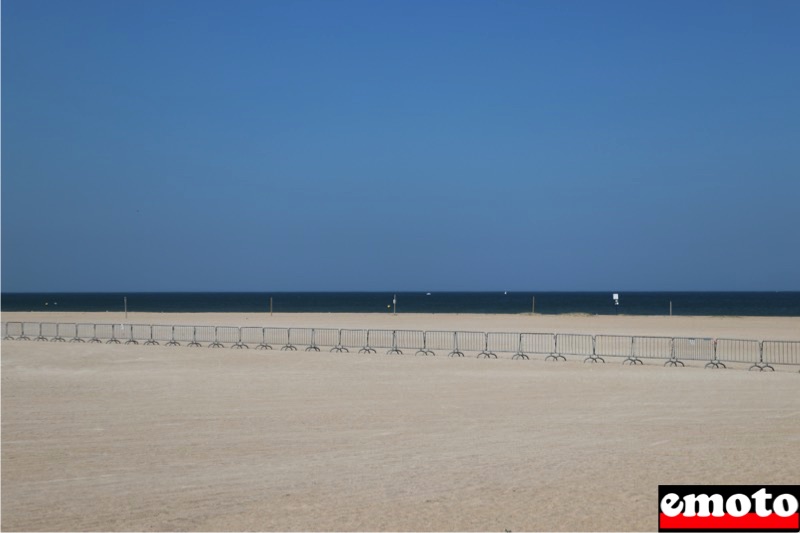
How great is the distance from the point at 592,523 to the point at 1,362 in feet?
85.2

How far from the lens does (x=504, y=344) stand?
38.7 metres

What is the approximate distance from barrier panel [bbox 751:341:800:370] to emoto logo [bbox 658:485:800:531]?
63.0 feet

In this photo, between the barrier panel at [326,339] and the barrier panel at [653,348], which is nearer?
the barrier panel at [653,348]

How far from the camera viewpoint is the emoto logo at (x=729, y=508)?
950 cm

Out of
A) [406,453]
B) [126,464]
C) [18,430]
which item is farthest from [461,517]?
[18,430]

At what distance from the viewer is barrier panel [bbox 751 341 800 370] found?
30345 millimetres

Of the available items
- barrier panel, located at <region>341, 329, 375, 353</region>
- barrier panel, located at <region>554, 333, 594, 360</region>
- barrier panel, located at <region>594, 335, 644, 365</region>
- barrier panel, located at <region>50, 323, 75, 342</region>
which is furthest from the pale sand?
barrier panel, located at <region>50, 323, 75, 342</region>

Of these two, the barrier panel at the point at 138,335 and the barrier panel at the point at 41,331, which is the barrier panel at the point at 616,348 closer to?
the barrier panel at the point at 138,335

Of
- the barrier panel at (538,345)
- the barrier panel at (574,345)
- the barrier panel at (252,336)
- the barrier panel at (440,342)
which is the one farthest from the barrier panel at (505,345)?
the barrier panel at (252,336)

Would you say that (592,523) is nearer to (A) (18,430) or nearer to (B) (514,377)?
(A) (18,430)

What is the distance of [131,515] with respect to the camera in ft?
31.6

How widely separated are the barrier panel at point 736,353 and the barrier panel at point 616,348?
2.81 metres

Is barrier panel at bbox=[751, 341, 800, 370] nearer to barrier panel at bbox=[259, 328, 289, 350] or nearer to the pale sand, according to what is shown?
the pale sand

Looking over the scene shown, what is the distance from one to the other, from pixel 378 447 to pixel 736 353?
24.9 meters
